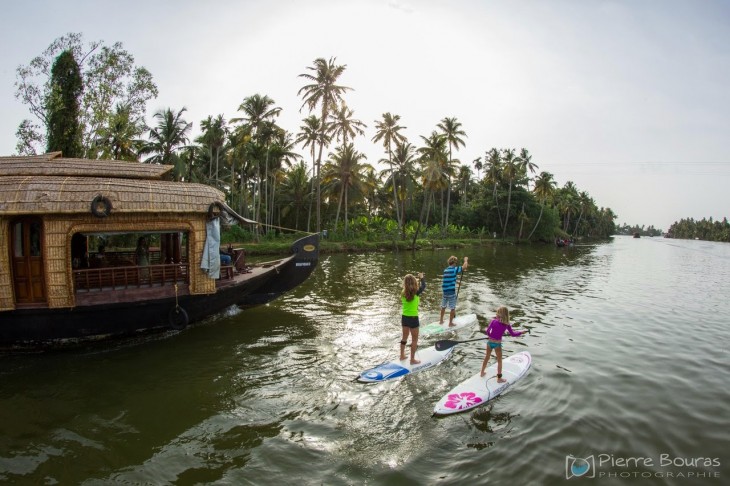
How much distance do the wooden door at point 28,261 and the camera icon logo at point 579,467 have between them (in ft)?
36.6

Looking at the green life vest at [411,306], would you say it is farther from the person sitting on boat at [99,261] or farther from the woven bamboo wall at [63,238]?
the person sitting on boat at [99,261]

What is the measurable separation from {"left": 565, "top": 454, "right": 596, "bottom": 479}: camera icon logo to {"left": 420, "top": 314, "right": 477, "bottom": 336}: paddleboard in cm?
575

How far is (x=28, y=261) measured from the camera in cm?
952

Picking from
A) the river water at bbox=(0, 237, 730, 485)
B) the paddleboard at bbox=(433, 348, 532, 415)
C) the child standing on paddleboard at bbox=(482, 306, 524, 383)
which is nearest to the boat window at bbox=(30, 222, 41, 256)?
the river water at bbox=(0, 237, 730, 485)

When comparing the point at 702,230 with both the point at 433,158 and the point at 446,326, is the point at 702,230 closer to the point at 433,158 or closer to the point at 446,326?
the point at 433,158

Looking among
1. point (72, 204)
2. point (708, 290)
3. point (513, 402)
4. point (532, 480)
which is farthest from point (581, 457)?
point (708, 290)

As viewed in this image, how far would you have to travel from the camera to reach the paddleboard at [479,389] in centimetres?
705

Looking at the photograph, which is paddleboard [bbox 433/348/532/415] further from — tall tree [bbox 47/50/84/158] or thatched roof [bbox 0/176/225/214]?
tall tree [bbox 47/50/84/158]

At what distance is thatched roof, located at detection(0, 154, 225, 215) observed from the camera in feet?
30.1

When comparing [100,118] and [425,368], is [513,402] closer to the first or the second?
[425,368]

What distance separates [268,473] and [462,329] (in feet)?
25.6

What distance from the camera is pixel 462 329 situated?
12.0 metres

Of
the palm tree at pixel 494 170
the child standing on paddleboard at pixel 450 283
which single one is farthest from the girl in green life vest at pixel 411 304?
the palm tree at pixel 494 170

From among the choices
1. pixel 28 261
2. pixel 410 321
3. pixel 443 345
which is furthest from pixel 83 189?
pixel 443 345
